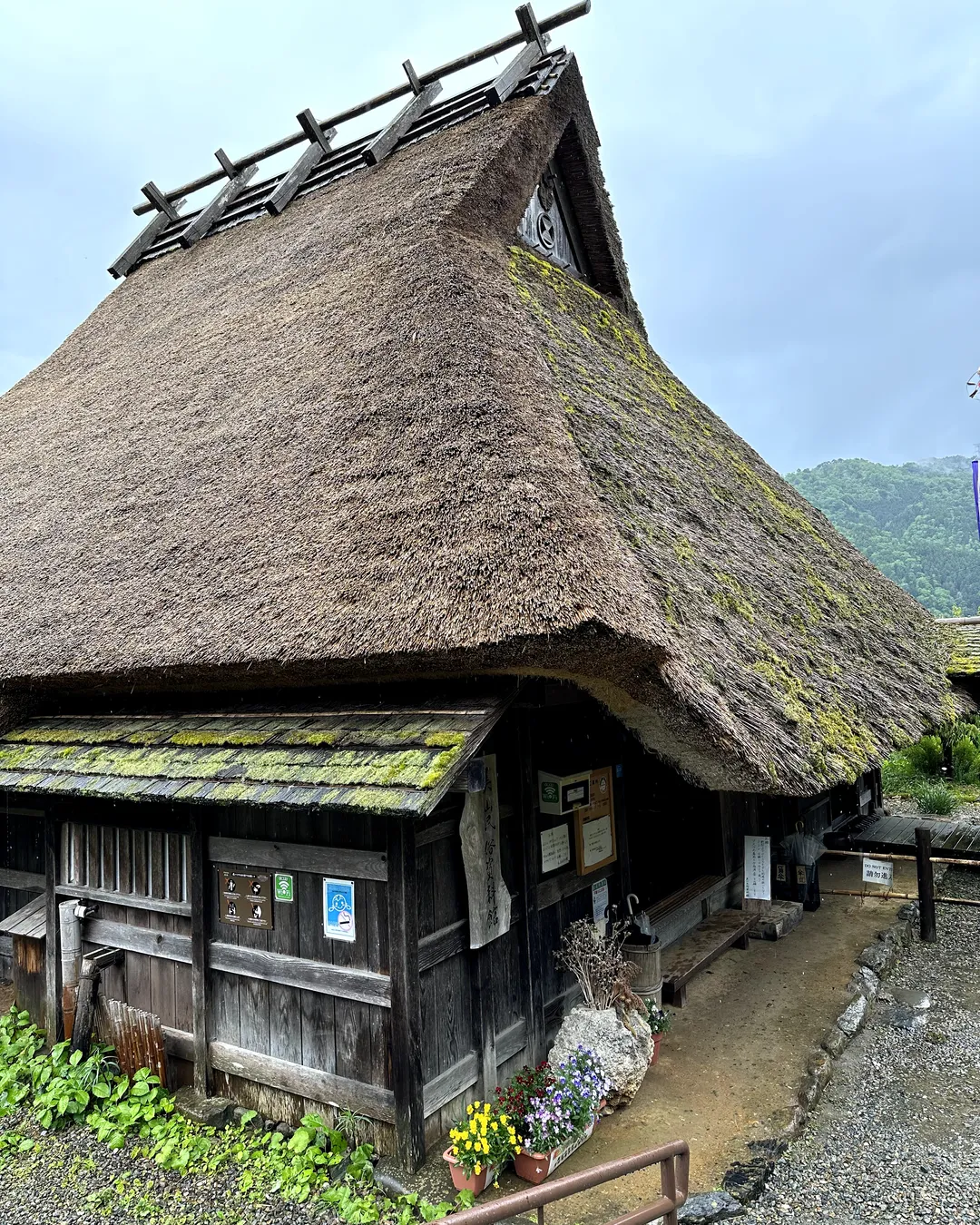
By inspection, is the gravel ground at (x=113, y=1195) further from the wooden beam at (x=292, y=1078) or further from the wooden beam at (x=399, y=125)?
the wooden beam at (x=399, y=125)

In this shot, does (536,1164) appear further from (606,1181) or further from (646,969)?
(646,969)

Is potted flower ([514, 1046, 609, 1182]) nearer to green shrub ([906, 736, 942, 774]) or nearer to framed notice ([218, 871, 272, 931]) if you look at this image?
framed notice ([218, 871, 272, 931])

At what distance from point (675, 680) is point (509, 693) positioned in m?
0.81

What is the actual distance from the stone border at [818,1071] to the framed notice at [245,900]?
8.25 feet

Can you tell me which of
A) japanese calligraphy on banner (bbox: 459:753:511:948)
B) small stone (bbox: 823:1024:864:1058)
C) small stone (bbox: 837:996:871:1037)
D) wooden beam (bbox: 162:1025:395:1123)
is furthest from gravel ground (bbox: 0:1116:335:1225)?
small stone (bbox: 837:996:871:1037)

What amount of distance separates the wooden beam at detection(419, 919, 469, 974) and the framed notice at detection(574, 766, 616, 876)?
124cm

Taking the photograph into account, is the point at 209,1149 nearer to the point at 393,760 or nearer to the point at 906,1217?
the point at 393,760

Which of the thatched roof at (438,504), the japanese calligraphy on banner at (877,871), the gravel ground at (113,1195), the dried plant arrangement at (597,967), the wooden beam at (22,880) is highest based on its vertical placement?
the thatched roof at (438,504)

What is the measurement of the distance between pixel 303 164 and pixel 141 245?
3.02 metres

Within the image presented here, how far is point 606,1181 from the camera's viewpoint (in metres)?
2.49

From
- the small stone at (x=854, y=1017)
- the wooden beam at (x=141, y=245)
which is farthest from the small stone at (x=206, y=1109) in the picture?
the wooden beam at (x=141, y=245)

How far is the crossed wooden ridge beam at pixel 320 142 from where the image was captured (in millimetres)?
8375

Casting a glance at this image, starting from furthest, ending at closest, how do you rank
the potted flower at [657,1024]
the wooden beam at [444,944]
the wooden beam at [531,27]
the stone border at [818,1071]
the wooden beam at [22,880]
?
the wooden beam at [531,27], the wooden beam at [22,880], the potted flower at [657,1024], the wooden beam at [444,944], the stone border at [818,1071]

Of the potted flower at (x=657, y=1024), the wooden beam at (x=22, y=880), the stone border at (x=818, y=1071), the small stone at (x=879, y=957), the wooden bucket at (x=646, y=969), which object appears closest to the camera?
the stone border at (x=818, y=1071)
